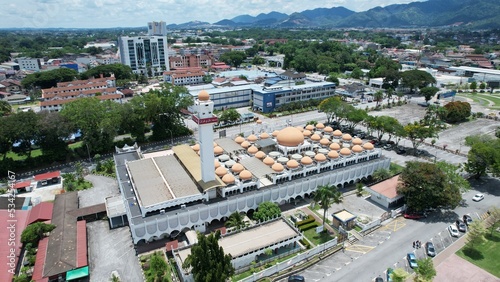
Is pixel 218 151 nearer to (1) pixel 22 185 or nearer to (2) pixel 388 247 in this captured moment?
(2) pixel 388 247

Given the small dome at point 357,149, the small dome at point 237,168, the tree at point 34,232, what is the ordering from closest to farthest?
the tree at point 34,232, the small dome at point 237,168, the small dome at point 357,149

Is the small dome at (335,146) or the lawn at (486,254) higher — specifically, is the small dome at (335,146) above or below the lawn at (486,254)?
above

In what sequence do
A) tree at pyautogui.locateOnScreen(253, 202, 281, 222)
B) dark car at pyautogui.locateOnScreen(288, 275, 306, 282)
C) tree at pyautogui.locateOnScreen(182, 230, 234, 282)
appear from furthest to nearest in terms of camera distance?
1. tree at pyautogui.locateOnScreen(253, 202, 281, 222)
2. dark car at pyautogui.locateOnScreen(288, 275, 306, 282)
3. tree at pyautogui.locateOnScreen(182, 230, 234, 282)

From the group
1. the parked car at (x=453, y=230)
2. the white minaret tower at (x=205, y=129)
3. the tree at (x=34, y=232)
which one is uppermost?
the white minaret tower at (x=205, y=129)

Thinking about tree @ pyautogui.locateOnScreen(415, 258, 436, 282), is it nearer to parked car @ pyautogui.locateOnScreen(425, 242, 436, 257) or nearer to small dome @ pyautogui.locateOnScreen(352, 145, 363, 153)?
parked car @ pyautogui.locateOnScreen(425, 242, 436, 257)

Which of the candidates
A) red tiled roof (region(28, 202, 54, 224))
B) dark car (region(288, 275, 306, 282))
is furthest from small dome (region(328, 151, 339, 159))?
red tiled roof (region(28, 202, 54, 224))

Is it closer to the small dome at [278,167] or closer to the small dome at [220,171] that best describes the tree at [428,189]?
the small dome at [278,167]

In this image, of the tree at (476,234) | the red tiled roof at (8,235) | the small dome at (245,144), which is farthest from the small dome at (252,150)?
the red tiled roof at (8,235)

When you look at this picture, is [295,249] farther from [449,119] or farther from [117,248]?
[449,119]
